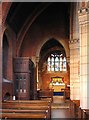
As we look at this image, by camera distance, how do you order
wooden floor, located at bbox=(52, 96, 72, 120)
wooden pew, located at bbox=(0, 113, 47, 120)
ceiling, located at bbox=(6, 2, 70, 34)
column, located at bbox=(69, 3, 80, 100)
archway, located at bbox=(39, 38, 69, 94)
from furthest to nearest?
archway, located at bbox=(39, 38, 69, 94)
ceiling, located at bbox=(6, 2, 70, 34)
column, located at bbox=(69, 3, 80, 100)
wooden floor, located at bbox=(52, 96, 72, 120)
wooden pew, located at bbox=(0, 113, 47, 120)

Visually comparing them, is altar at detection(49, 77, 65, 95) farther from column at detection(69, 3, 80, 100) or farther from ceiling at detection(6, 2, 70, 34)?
column at detection(69, 3, 80, 100)

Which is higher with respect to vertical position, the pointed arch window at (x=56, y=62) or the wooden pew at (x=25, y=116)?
the pointed arch window at (x=56, y=62)

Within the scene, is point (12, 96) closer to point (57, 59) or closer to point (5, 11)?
point (5, 11)

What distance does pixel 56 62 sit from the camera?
37969 mm

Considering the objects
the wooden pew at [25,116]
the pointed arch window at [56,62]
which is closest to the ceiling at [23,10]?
the wooden pew at [25,116]

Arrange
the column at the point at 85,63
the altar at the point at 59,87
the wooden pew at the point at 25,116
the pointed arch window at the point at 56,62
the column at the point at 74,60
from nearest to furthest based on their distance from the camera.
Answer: the wooden pew at the point at 25,116 < the column at the point at 85,63 < the column at the point at 74,60 < the altar at the point at 59,87 < the pointed arch window at the point at 56,62

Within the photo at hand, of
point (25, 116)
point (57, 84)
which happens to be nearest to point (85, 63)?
point (25, 116)

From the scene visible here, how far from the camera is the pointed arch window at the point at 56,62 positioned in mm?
37406

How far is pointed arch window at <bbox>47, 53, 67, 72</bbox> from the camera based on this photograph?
37406mm

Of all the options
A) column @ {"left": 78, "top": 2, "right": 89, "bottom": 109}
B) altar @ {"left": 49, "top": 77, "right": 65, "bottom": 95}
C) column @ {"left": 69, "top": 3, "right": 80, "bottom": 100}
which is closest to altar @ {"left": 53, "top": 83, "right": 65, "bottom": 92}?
altar @ {"left": 49, "top": 77, "right": 65, "bottom": 95}

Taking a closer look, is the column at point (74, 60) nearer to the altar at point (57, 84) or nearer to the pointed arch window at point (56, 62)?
the altar at point (57, 84)

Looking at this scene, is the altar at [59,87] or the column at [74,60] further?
the altar at [59,87]

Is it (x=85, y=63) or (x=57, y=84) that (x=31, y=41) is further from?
(x=85, y=63)

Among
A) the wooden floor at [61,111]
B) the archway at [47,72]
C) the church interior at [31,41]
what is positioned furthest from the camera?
the archway at [47,72]
